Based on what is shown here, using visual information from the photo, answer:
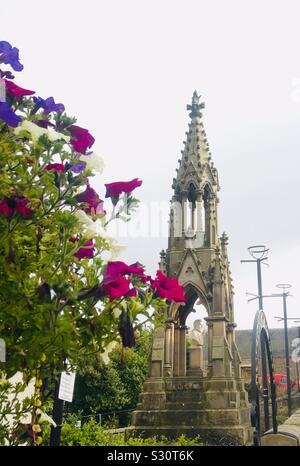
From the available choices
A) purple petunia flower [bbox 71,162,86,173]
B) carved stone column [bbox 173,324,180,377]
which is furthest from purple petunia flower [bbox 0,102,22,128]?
carved stone column [bbox 173,324,180,377]

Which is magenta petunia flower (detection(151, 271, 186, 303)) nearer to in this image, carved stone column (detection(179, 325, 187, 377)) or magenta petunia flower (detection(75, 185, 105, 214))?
magenta petunia flower (detection(75, 185, 105, 214))

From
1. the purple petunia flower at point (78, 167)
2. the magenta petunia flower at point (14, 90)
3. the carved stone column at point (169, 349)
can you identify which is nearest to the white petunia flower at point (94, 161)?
the purple petunia flower at point (78, 167)

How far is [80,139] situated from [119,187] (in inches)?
14.0

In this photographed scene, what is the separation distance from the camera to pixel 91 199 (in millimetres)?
2697

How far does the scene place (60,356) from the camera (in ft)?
8.23

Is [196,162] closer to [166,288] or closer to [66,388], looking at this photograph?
[66,388]

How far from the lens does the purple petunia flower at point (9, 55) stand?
2.69 meters

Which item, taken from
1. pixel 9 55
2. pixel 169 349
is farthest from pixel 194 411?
pixel 9 55

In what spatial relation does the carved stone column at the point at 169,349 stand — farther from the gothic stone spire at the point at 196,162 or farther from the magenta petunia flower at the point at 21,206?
the magenta petunia flower at the point at 21,206

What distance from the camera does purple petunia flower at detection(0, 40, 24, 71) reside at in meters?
2.69

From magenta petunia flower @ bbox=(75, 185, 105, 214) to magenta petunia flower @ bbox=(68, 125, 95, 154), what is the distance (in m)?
0.22
